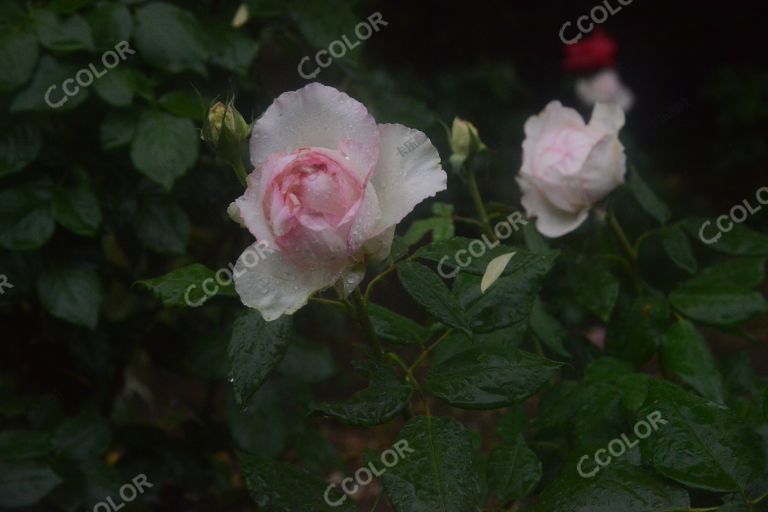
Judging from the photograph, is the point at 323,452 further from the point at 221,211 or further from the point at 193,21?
the point at 193,21

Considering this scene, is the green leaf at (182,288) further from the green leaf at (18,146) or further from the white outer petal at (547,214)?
the green leaf at (18,146)

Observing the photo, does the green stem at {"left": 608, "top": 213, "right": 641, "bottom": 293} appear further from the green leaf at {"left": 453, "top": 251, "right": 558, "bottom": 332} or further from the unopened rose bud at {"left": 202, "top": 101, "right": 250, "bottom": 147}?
the unopened rose bud at {"left": 202, "top": 101, "right": 250, "bottom": 147}

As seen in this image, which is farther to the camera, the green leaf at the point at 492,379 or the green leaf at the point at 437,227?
the green leaf at the point at 437,227

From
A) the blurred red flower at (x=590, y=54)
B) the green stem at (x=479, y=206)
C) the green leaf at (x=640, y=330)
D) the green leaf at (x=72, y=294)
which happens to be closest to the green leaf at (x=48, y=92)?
the green leaf at (x=72, y=294)

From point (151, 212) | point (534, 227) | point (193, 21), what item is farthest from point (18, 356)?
point (534, 227)

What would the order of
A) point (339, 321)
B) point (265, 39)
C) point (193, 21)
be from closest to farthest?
point (193, 21) → point (265, 39) → point (339, 321)

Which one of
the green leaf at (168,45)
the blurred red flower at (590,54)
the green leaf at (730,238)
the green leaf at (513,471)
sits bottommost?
the blurred red flower at (590,54)

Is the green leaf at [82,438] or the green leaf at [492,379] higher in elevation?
the green leaf at [492,379]
